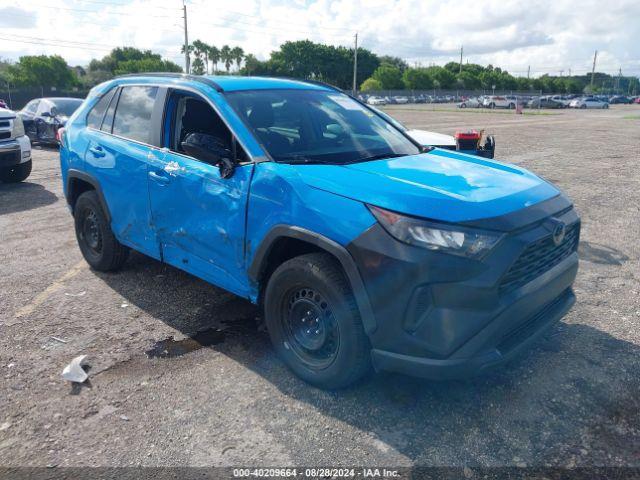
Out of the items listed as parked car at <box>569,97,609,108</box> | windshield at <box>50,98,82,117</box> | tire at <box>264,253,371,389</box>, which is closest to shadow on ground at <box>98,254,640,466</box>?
tire at <box>264,253,371,389</box>

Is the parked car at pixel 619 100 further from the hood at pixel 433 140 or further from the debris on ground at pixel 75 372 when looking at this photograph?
the debris on ground at pixel 75 372

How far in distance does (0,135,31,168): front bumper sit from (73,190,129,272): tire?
198 inches

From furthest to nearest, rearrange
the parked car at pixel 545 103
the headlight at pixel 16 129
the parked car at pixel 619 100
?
the parked car at pixel 619 100, the parked car at pixel 545 103, the headlight at pixel 16 129

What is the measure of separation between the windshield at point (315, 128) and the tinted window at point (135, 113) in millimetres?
964

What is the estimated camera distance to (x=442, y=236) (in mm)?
2627

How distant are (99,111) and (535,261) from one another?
4106 mm

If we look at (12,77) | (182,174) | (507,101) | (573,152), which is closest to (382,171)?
(182,174)

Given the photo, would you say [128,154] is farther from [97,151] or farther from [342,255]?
[342,255]

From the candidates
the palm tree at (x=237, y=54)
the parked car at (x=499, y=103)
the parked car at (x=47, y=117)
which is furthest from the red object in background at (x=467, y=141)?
the palm tree at (x=237, y=54)

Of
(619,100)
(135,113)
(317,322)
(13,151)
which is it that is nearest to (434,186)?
(317,322)

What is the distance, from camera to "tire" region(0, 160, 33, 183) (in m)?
10.0

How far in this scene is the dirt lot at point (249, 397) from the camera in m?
2.72

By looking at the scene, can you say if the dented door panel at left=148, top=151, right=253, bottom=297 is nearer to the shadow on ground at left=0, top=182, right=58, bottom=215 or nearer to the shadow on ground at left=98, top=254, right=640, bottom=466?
the shadow on ground at left=98, top=254, right=640, bottom=466

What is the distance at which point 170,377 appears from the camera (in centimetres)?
341
